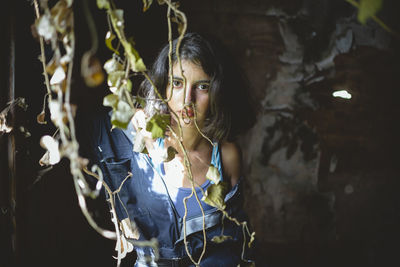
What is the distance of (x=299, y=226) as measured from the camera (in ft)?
8.39

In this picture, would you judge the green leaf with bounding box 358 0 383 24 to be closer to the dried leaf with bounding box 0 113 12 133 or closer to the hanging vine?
the hanging vine

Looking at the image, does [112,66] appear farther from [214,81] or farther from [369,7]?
[214,81]

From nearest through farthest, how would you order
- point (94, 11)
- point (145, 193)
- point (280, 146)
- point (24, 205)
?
point (24, 205)
point (94, 11)
point (145, 193)
point (280, 146)

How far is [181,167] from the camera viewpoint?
147 cm


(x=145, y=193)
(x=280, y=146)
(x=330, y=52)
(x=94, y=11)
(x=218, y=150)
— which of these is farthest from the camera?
(x=280, y=146)

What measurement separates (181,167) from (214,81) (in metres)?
0.47

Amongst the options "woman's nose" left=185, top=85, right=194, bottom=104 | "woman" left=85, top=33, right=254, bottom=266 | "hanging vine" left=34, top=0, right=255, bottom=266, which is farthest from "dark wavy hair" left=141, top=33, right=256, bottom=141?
"hanging vine" left=34, top=0, right=255, bottom=266

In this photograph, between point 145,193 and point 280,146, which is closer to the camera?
point 145,193

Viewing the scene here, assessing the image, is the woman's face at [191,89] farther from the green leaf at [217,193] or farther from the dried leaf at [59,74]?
the dried leaf at [59,74]

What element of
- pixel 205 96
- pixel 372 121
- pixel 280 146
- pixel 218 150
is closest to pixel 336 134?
pixel 372 121

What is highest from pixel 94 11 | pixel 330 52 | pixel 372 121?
pixel 330 52

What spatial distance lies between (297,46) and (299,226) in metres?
1.55

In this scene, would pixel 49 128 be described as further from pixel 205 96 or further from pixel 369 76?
pixel 369 76

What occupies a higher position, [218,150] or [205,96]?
[205,96]
